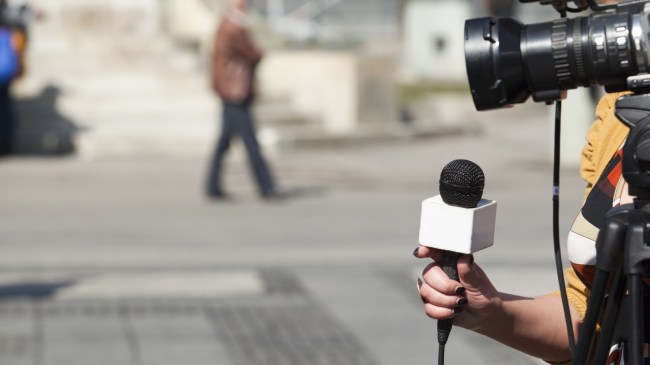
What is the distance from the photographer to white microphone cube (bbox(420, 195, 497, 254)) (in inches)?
79.9

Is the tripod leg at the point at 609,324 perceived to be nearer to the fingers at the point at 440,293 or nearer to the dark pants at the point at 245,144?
Result: the fingers at the point at 440,293

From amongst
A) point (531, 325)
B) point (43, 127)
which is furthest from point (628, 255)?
point (43, 127)

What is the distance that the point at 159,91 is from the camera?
15.3 meters

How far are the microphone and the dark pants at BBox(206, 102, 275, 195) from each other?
27.6ft

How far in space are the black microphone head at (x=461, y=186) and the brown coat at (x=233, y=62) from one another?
845 centimetres

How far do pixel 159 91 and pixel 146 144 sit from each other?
6.44ft

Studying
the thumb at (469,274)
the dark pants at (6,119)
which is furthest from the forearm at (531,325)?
the dark pants at (6,119)

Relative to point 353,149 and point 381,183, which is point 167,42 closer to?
point 353,149

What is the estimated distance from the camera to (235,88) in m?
10.5

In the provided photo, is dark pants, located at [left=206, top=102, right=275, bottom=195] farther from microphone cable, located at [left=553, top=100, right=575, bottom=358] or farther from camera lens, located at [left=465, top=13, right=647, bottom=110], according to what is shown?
camera lens, located at [left=465, top=13, right=647, bottom=110]

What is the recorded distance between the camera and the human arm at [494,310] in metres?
2.14

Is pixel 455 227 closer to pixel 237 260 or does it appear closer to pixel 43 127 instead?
pixel 237 260

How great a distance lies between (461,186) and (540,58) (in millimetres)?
241

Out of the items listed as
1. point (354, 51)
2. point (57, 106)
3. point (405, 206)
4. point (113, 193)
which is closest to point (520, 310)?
point (405, 206)
